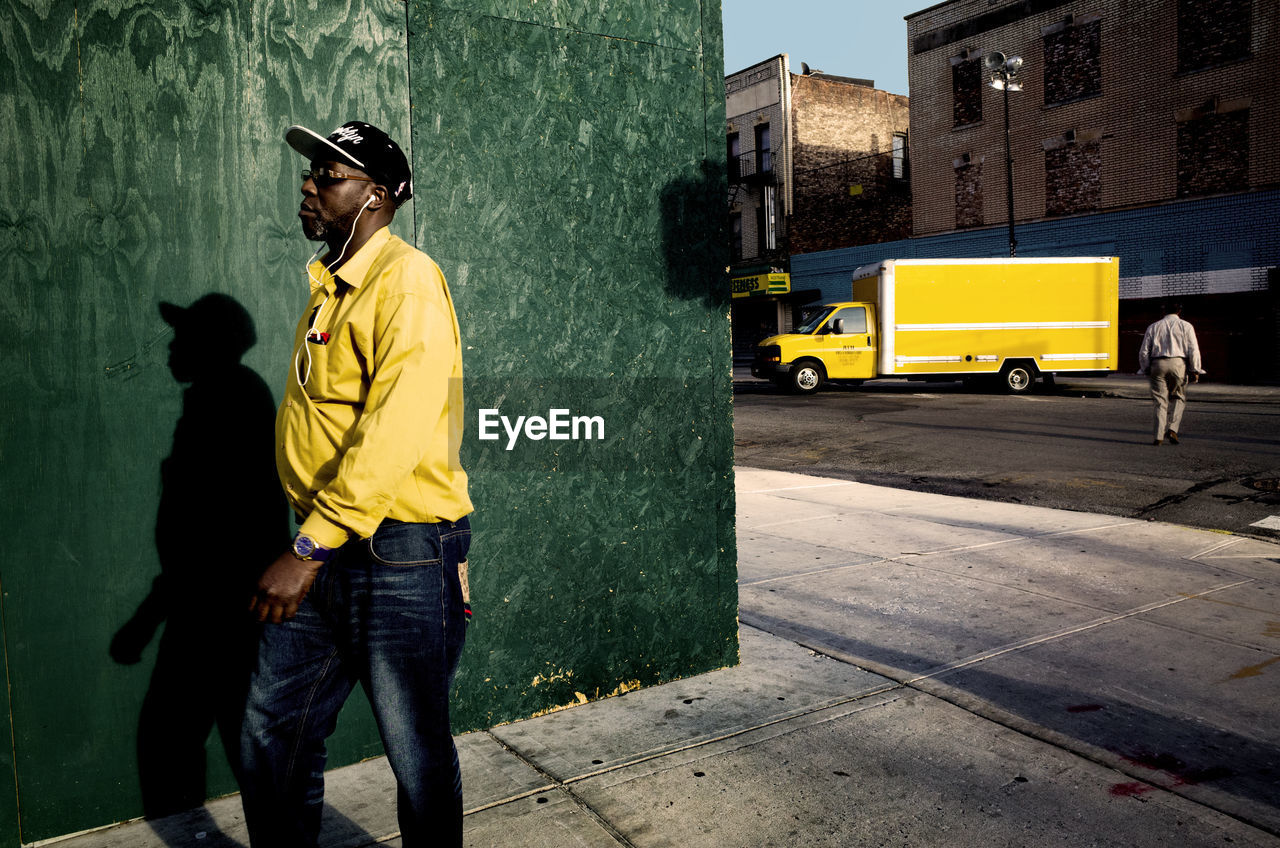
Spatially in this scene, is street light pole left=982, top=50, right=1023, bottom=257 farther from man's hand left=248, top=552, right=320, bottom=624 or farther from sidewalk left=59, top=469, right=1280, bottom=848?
man's hand left=248, top=552, right=320, bottom=624

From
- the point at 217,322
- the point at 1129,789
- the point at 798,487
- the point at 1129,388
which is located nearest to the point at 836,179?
the point at 1129,388

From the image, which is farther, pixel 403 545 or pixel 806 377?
pixel 806 377

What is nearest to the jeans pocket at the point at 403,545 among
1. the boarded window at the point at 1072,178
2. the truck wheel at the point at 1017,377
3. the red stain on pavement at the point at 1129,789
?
the red stain on pavement at the point at 1129,789

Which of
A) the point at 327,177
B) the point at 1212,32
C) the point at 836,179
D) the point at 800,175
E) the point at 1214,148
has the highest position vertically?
the point at 1212,32

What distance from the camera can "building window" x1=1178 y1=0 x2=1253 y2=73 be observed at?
23.6 meters

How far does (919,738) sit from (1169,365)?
406 inches

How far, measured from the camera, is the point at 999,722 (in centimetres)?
333

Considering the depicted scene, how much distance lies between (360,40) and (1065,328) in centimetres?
2130

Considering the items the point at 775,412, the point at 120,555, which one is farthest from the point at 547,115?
the point at 775,412

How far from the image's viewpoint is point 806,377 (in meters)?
21.1

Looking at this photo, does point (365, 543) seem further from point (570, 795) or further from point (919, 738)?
point (919, 738)

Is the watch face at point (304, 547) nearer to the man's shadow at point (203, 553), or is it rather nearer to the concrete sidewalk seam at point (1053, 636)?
the man's shadow at point (203, 553)

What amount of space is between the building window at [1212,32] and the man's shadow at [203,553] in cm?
2804

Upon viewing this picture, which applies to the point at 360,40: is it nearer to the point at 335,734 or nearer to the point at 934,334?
the point at 335,734
